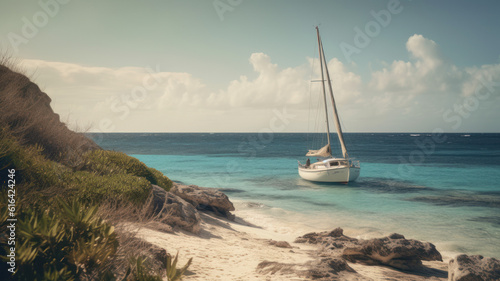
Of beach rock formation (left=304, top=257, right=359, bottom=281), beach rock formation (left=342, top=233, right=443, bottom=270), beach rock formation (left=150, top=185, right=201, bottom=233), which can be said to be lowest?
beach rock formation (left=342, top=233, right=443, bottom=270)

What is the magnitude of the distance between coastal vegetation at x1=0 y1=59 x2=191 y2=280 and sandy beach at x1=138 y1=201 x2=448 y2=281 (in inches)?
28.6

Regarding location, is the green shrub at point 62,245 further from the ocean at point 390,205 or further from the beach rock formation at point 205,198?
the beach rock formation at point 205,198

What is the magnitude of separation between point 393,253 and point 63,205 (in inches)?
371

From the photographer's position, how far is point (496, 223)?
699 inches

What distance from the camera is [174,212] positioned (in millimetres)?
10188

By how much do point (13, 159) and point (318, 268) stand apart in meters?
7.57

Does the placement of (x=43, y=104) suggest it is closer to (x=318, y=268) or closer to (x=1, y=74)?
(x=1, y=74)

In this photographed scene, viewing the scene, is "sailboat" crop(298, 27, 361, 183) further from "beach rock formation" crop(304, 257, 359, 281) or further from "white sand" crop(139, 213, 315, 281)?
"beach rock formation" crop(304, 257, 359, 281)

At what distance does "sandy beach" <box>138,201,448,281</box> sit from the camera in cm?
677

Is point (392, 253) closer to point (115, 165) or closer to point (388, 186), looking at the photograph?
point (115, 165)

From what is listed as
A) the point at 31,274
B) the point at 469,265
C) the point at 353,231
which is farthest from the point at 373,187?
the point at 31,274

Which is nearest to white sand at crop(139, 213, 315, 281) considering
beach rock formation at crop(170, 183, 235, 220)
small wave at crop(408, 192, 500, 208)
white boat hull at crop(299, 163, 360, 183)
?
beach rock formation at crop(170, 183, 235, 220)

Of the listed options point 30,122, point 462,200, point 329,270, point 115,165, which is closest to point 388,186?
point 462,200

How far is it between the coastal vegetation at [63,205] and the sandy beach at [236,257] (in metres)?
0.73
